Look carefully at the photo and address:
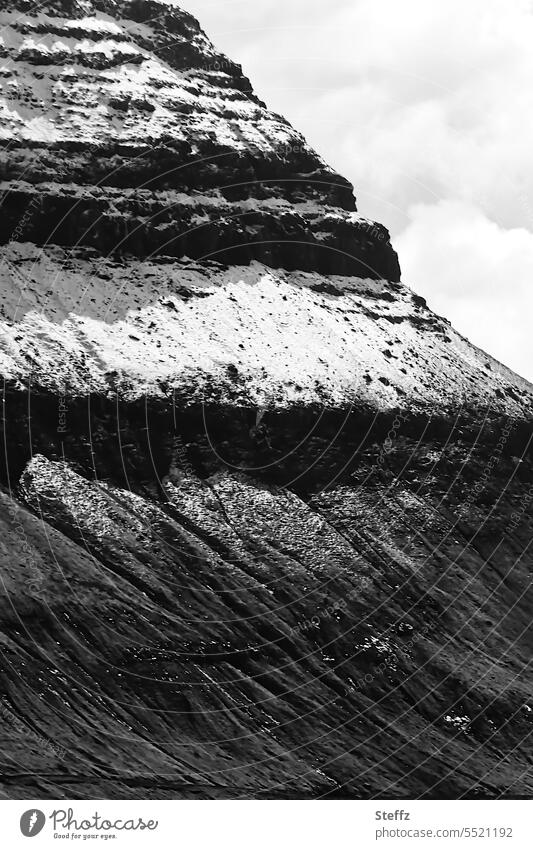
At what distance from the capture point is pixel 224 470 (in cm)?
13162

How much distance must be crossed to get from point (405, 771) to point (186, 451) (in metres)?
42.9

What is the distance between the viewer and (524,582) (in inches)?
5128

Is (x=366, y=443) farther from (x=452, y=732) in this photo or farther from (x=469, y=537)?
(x=452, y=732)
